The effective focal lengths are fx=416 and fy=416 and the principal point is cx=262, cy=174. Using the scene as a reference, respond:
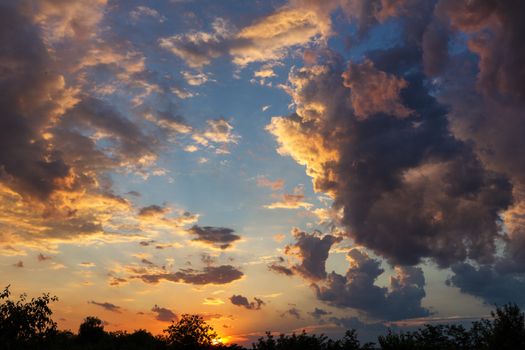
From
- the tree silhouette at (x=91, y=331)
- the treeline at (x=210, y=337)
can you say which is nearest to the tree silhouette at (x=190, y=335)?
the treeline at (x=210, y=337)

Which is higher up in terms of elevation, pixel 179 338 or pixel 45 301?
pixel 45 301

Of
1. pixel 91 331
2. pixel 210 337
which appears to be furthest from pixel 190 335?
pixel 91 331

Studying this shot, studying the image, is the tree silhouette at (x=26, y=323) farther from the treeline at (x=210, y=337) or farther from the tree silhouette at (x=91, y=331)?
the tree silhouette at (x=91, y=331)

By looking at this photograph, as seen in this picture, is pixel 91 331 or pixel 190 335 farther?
pixel 91 331

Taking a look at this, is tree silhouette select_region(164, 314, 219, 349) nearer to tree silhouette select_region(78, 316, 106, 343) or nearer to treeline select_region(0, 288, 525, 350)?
treeline select_region(0, 288, 525, 350)

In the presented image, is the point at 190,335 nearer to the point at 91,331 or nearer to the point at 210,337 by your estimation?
the point at 210,337

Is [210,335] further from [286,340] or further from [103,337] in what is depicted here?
[103,337]

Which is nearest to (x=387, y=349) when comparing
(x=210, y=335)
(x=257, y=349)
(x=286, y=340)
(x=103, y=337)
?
(x=286, y=340)

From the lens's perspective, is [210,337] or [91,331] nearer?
[210,337]

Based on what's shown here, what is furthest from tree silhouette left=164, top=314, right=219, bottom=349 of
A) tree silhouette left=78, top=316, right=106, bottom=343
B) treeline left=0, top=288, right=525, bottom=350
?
tree silhouette left=78, top=316, right=106, bottom=343

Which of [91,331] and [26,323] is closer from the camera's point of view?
[26,323]

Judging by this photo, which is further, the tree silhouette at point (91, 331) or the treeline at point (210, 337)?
the tree silhouette at point (91, 331)

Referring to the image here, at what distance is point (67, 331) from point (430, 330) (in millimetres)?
115648

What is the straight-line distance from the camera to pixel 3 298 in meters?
78.4
